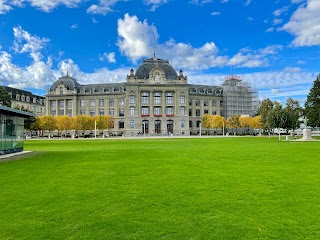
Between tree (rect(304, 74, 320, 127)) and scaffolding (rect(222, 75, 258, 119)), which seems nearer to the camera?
tree (rect(304, 74, 320, 127))

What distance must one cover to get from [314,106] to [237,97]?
191 ft

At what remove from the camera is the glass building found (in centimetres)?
Result: 2714

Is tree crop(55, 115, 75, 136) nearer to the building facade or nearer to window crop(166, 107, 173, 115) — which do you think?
the building facade

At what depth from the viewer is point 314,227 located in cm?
716

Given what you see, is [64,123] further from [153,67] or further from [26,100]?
[26,100]

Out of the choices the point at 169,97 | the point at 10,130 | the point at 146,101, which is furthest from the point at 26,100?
the point at 10,130

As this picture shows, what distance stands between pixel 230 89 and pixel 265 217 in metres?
121

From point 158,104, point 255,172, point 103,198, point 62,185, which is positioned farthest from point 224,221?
point 158,104

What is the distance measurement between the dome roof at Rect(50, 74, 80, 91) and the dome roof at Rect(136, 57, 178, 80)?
28437 mm

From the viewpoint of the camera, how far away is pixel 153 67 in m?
116

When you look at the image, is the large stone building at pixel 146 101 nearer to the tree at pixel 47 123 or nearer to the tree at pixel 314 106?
the tree at pixel 47 123

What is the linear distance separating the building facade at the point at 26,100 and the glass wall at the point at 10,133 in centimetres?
9188

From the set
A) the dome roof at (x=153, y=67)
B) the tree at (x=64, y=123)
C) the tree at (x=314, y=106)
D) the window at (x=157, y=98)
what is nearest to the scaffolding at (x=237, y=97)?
the dome roof at (x=153, y=67)

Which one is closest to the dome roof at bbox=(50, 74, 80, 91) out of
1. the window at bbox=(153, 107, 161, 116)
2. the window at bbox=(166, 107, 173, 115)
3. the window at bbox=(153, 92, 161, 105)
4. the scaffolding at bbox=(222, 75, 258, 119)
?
the window at bbox=(153, 92, 161, 105)
